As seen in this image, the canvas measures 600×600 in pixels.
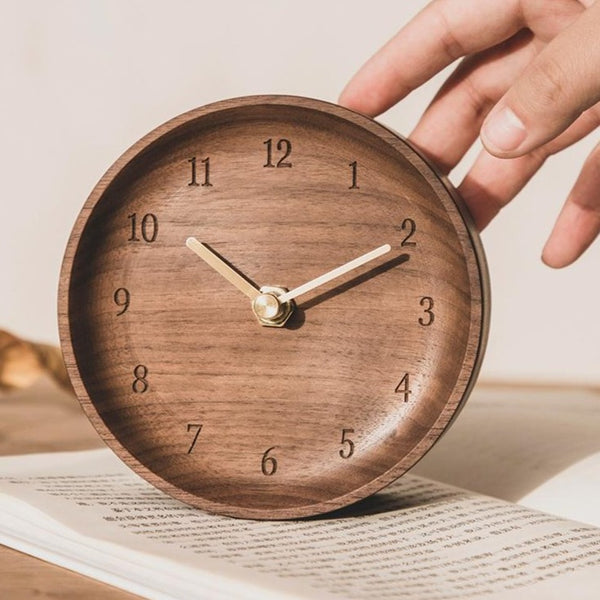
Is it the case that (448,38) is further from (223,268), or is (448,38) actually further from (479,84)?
(223,268)

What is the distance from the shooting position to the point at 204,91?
7.20ft

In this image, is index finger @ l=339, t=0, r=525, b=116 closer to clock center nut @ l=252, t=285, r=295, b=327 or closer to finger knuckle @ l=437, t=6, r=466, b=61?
finger knuckle @ l=437, t=6, r=466, b=61

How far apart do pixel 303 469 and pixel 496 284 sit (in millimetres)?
1317

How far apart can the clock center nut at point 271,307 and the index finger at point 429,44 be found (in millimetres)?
394

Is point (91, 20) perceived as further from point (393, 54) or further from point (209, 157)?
point (209, 157)

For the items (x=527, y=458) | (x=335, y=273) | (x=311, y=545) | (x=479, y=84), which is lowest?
(x=311, y=545)

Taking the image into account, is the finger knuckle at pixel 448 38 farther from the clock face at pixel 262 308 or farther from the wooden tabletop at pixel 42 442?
the wooden tabletop at pixel 42 442

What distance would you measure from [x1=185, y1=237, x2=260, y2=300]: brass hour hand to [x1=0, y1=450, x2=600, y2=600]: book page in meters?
0.20

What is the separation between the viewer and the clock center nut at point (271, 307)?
3.11 feet

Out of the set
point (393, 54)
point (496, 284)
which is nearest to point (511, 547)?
point (393, 54)

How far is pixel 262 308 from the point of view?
0.95 meters

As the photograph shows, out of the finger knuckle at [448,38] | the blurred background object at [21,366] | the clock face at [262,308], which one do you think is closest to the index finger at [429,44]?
the finger knuckle at [448,38]

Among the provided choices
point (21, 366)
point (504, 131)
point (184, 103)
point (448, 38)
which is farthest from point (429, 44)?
point (184, 103)

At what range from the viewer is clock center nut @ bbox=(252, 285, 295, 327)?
949 millimetres
